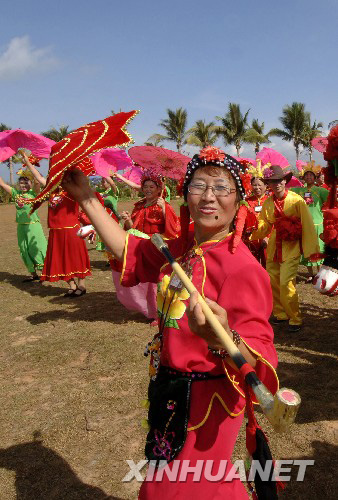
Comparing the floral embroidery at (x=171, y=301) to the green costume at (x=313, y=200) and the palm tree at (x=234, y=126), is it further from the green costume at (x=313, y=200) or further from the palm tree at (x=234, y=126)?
the palm tree at (x=234, y=126)

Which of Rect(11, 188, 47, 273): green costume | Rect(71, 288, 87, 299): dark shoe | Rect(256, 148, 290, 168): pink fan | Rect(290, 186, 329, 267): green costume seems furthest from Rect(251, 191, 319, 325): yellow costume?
Rect(11, 188, 47, 273): green costume

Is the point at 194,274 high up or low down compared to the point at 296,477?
up

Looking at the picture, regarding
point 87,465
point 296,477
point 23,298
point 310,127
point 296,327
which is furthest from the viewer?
point 310,127

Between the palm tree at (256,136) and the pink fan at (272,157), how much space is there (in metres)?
40.9

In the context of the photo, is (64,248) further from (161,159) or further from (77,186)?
(77,186)

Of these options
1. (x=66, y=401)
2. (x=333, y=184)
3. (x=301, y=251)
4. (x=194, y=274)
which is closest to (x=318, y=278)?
(x=333, y=184)

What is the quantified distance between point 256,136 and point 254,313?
155 feet

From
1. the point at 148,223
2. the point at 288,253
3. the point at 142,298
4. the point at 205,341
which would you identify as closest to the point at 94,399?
the point at 142,298

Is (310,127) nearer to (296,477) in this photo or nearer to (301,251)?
(301,251)

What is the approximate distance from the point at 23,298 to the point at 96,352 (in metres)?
3.55

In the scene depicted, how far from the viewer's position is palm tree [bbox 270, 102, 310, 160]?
46.0 metres

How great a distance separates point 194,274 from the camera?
188 centimetres

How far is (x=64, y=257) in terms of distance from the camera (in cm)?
818

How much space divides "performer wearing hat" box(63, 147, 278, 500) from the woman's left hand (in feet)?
0.50
